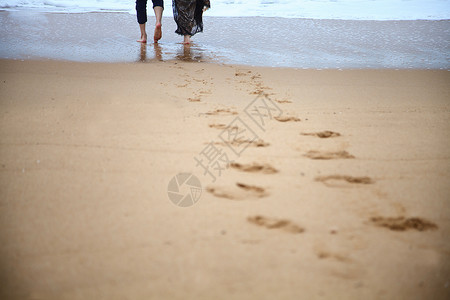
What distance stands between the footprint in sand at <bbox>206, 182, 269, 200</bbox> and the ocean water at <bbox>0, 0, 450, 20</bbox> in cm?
600

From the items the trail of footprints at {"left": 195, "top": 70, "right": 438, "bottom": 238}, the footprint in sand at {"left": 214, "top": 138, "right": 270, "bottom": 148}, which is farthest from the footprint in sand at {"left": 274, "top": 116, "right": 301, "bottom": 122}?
the footprint in sand at {"left": 214, "top": 138, "right": 270, "bottom": 148}

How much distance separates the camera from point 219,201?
4.46ft

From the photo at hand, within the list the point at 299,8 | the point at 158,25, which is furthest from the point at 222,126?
the point at 299,8

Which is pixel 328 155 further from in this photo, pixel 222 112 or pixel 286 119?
pixel 222 112

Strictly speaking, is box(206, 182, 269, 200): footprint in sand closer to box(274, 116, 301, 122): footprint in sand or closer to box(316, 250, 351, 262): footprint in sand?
box(316, 250, 351, 262): footprint in sand

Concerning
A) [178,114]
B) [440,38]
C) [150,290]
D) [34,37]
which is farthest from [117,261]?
[440,38]

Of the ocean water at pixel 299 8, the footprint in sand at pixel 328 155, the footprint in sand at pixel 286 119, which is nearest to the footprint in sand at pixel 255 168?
the footprint in sand at pixel 328 155

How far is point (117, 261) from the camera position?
1.08 metres

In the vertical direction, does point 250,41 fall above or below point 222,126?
above

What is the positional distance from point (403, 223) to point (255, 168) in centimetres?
62

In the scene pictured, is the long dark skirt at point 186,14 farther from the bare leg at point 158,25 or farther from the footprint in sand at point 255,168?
the footprint in sand at point 255,168

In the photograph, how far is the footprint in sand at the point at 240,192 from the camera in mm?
1391

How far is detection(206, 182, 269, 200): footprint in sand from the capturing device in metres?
1.39

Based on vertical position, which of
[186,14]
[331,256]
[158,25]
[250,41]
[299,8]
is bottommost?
[331,256]
